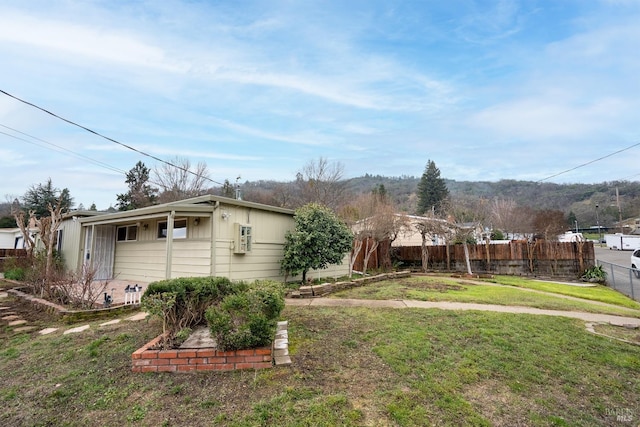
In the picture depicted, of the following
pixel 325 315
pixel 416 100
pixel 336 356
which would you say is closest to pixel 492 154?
pixel 416 100

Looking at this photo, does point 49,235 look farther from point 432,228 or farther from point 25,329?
point 432,228

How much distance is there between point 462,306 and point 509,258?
10686 mm

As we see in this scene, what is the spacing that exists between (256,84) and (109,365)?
36.9 ft

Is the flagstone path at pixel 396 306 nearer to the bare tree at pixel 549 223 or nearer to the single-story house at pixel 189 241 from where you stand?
the single-story house at pixel 189 241

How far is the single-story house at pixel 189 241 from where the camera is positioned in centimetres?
859

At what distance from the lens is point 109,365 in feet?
12.1

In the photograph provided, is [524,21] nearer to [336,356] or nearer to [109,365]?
[336,356]

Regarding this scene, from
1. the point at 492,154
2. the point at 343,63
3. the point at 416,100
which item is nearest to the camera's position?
the point at 343,63

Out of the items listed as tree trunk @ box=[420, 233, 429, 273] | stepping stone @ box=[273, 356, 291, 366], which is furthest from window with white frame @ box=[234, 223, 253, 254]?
tree trunk @ box=[420, 233, 429, 273]

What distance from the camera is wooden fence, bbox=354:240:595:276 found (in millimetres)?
14195

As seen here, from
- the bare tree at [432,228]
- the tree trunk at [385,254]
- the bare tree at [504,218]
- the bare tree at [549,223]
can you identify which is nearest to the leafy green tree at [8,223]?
the tree trunk at [385,254]

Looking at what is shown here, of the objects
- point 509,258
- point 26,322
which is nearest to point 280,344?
point 26,322

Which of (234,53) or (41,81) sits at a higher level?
(234,53)

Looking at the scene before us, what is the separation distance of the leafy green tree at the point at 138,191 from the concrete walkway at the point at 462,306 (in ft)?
90.8
